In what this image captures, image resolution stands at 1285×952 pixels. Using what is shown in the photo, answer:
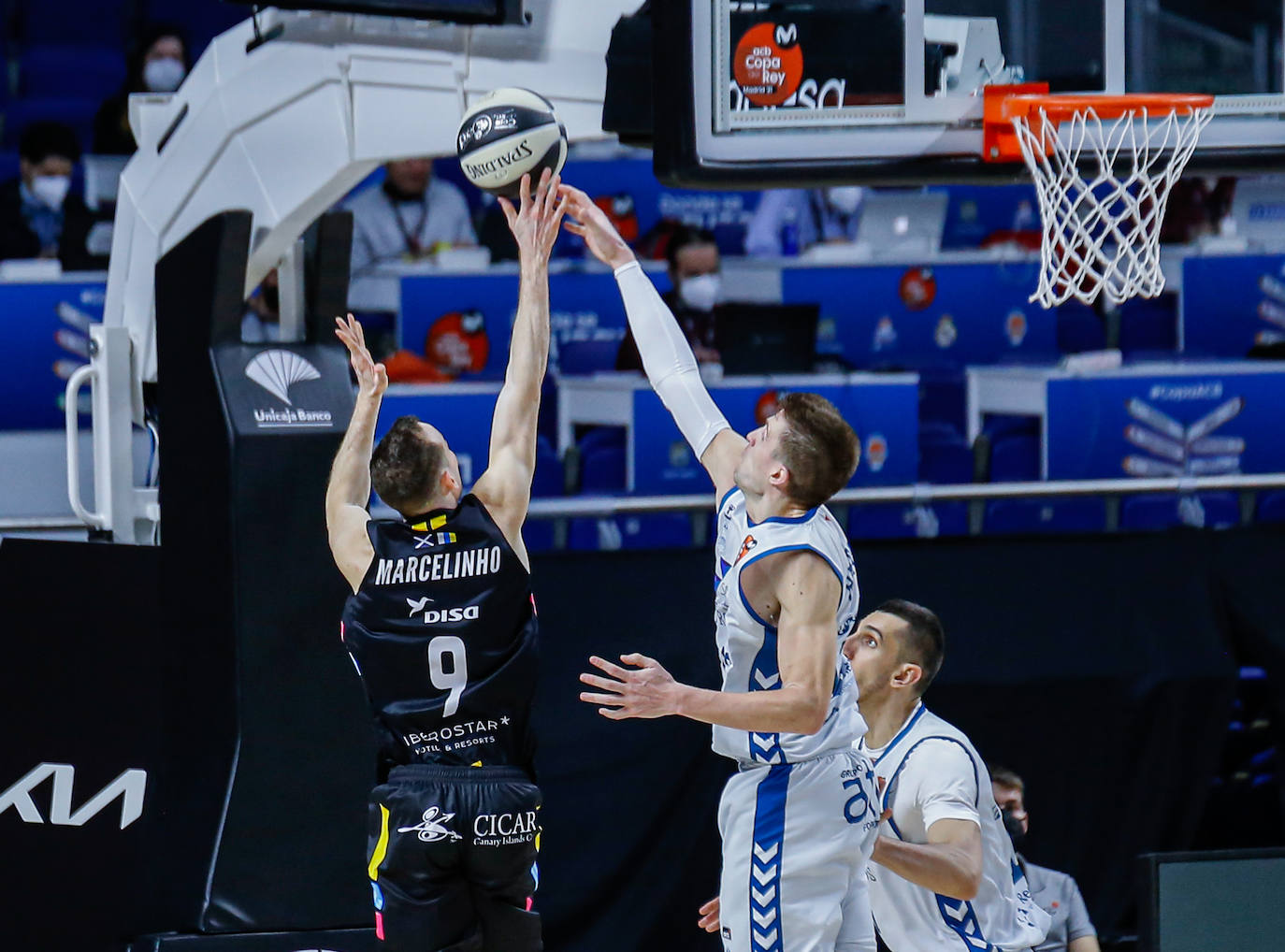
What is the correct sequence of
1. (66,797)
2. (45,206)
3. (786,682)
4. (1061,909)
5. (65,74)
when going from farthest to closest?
(65,74) → (45,206) → (1061,909) → (66,797) → (786,682)

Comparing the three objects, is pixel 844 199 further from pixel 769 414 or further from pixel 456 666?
pixel 456 666

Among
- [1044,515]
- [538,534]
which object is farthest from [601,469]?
[1044,515]

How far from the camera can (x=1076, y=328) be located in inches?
409

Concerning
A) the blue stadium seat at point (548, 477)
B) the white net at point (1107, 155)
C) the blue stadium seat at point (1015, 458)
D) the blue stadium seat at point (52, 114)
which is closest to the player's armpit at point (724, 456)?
the white net at point (1107, 155)

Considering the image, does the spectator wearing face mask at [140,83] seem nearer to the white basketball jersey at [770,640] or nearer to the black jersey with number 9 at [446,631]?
the black jersey with number 9 at [446,631]

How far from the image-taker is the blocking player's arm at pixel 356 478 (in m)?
4.95

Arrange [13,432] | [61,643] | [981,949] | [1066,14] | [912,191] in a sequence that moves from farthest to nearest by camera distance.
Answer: [912,191] < [13,432] < [61,643] < [1066,14] < [981,949]

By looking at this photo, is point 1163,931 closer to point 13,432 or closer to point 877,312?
point 877,312

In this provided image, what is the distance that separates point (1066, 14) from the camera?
5.96m

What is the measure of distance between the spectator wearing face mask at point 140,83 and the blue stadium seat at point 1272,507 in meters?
6.69

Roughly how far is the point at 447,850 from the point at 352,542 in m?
0.92

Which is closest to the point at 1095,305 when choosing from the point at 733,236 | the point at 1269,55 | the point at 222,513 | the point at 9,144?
the point at 733,236

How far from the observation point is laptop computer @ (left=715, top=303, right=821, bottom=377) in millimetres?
8711

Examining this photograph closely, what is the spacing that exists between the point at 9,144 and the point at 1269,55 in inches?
319
